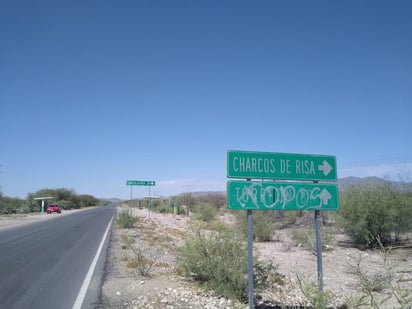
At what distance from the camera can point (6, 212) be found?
65.3 meters

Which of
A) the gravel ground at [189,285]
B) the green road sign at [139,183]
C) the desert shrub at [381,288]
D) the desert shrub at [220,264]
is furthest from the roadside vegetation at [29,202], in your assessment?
the desert shrub at [381,288]

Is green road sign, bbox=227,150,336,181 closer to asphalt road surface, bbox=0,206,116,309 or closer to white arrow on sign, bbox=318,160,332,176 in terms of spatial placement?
white arrow on sign, bbox=318,160,332,176

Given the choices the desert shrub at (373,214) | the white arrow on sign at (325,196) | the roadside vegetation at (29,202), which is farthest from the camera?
the roadside vegetation at (29,202)

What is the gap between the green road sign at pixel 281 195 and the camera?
5.41 m

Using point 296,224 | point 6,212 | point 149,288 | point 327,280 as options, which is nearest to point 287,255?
point 327,280

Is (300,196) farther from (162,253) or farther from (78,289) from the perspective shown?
(162,253)

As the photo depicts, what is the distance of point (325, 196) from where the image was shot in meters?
5.95

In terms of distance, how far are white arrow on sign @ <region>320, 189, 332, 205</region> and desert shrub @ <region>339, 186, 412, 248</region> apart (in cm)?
1157

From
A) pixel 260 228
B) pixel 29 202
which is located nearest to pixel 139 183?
Result: pixel 260 228

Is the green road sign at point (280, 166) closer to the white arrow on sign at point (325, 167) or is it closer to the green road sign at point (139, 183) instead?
the white arrow on sign at point (325, 167)

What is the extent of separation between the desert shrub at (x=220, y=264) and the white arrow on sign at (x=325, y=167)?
2.75 meters

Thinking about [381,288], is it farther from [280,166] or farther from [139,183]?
[139,183]

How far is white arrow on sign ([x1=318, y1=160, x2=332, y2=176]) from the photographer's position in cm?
602

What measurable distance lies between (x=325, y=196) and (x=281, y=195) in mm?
852
